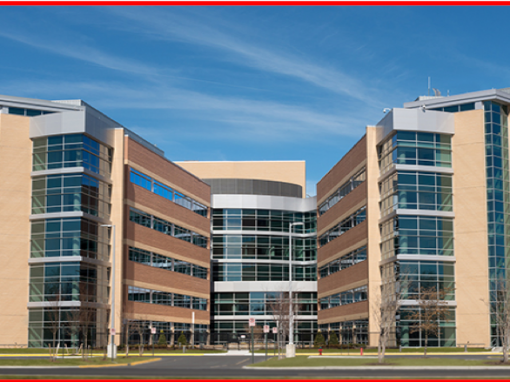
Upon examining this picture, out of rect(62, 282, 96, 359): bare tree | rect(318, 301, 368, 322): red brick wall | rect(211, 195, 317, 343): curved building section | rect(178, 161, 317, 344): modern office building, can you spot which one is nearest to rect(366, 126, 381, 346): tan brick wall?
rect(318, 301, 368, 322): red brick wall

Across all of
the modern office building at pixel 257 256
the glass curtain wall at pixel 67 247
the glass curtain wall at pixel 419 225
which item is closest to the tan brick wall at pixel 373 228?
the glass curtain wall at pixel 419 225

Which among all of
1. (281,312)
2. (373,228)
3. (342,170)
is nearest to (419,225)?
(373,228)

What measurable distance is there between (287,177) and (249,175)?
6208 mm

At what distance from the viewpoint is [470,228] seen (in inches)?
2311

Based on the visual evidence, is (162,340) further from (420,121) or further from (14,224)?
(420,121)

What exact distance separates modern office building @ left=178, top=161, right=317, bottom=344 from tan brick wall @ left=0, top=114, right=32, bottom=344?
107ft

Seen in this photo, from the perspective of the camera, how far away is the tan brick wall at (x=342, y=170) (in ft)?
221

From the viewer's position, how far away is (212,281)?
291ft

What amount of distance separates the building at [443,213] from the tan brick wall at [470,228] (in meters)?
0.08

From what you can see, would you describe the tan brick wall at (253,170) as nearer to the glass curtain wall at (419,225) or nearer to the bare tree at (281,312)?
the bare tree at (281,312)

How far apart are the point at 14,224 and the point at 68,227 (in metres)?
4.94

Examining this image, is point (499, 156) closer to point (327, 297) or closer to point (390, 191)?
point (390, 191)

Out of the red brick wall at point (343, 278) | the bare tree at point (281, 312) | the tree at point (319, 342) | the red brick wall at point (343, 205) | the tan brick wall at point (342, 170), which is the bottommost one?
the tree at point (319, 342)

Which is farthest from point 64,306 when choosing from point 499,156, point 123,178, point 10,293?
point 499,156
